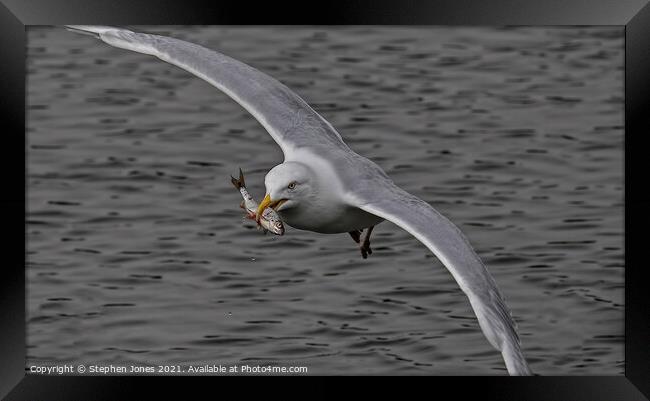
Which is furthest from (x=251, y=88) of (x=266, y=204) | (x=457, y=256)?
(x=457, y=256)

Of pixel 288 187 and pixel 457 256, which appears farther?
pixel 288 187

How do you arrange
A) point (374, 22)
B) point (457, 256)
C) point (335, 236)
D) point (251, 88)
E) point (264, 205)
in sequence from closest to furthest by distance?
point (457, 256)
point (264, 205)
point (374, 22)
point (251, 88)
point (335, 236)

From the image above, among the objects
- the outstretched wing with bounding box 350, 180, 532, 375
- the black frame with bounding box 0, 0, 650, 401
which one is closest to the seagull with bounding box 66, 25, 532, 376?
the outstretched wing with bounding box 350, 180, 532, 375

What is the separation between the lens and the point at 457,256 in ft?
22.6

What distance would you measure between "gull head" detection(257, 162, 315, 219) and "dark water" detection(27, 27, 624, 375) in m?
1.21

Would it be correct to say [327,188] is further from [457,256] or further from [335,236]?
[335,236]

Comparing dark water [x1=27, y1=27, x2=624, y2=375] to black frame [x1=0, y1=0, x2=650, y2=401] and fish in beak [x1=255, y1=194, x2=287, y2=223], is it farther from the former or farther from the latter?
fish in beak [x1=255, y1=194, x2=287, y2=223]

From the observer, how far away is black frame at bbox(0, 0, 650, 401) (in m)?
7.37

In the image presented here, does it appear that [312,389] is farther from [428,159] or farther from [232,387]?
[428,159]

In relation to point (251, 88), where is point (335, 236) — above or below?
below

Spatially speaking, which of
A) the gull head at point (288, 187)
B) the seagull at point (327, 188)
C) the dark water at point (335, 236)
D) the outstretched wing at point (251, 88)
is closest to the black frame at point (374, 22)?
the outstretched wing at point (251, 88)

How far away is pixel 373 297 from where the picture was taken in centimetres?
893

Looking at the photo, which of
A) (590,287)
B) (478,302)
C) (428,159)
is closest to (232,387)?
(478,302)

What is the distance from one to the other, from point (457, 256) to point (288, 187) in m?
0.85
